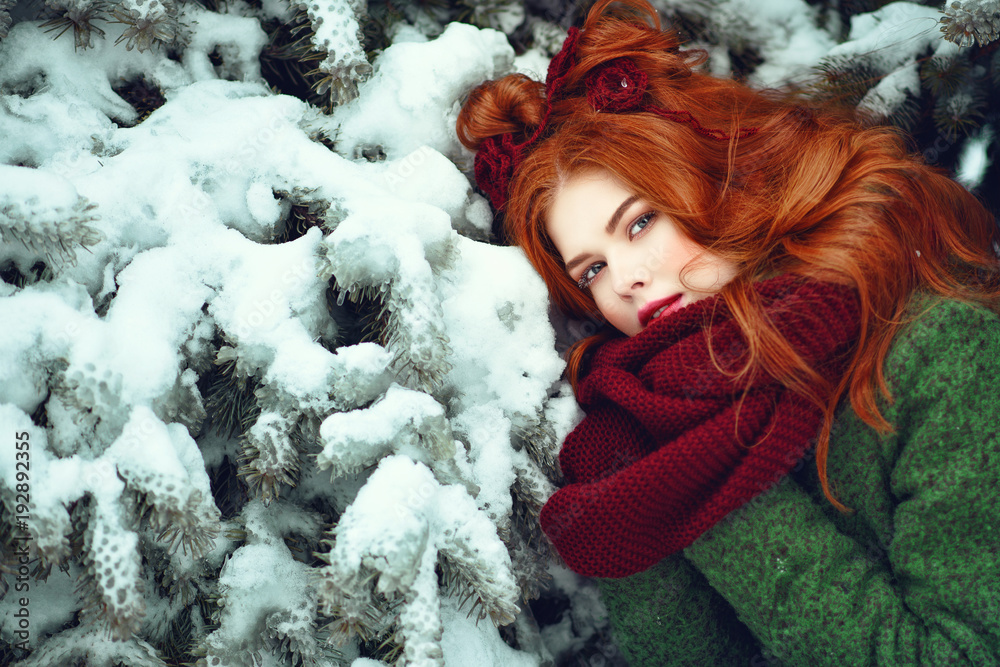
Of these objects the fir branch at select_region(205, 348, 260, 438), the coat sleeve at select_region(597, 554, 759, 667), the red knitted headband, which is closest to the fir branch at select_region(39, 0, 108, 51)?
the fir branch at select_region(205, 348, 260, 438)

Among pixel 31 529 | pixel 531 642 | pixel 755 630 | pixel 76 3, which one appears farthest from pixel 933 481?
pixel 76 3

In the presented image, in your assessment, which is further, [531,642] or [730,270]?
[531,642]

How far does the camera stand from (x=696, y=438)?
1214 mm

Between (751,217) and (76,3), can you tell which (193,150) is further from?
(751,217)

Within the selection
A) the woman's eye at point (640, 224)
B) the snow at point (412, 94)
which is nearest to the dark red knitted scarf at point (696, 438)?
the woman's eye at point (640, 224)

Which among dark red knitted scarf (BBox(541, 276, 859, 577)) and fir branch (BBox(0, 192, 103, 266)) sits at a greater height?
fir branch (BBox(0, 192, 103, 266))

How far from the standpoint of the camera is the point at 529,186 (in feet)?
5.08

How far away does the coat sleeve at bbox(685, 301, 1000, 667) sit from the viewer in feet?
3.73

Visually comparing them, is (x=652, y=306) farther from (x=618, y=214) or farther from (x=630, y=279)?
(x=618, y=214)

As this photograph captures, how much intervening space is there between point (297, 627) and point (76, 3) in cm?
125

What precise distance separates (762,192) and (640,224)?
0.29m

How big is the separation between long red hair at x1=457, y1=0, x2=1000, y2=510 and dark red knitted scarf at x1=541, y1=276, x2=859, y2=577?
39 millimetres

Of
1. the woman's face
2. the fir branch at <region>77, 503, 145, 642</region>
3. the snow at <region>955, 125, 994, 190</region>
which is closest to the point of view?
the fir branch at <region>77, 503, 145, 642</region>

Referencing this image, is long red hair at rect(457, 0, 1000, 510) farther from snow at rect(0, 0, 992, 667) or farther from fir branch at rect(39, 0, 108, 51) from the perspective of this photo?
fir branch at rect(39, 0, 108, 51)
